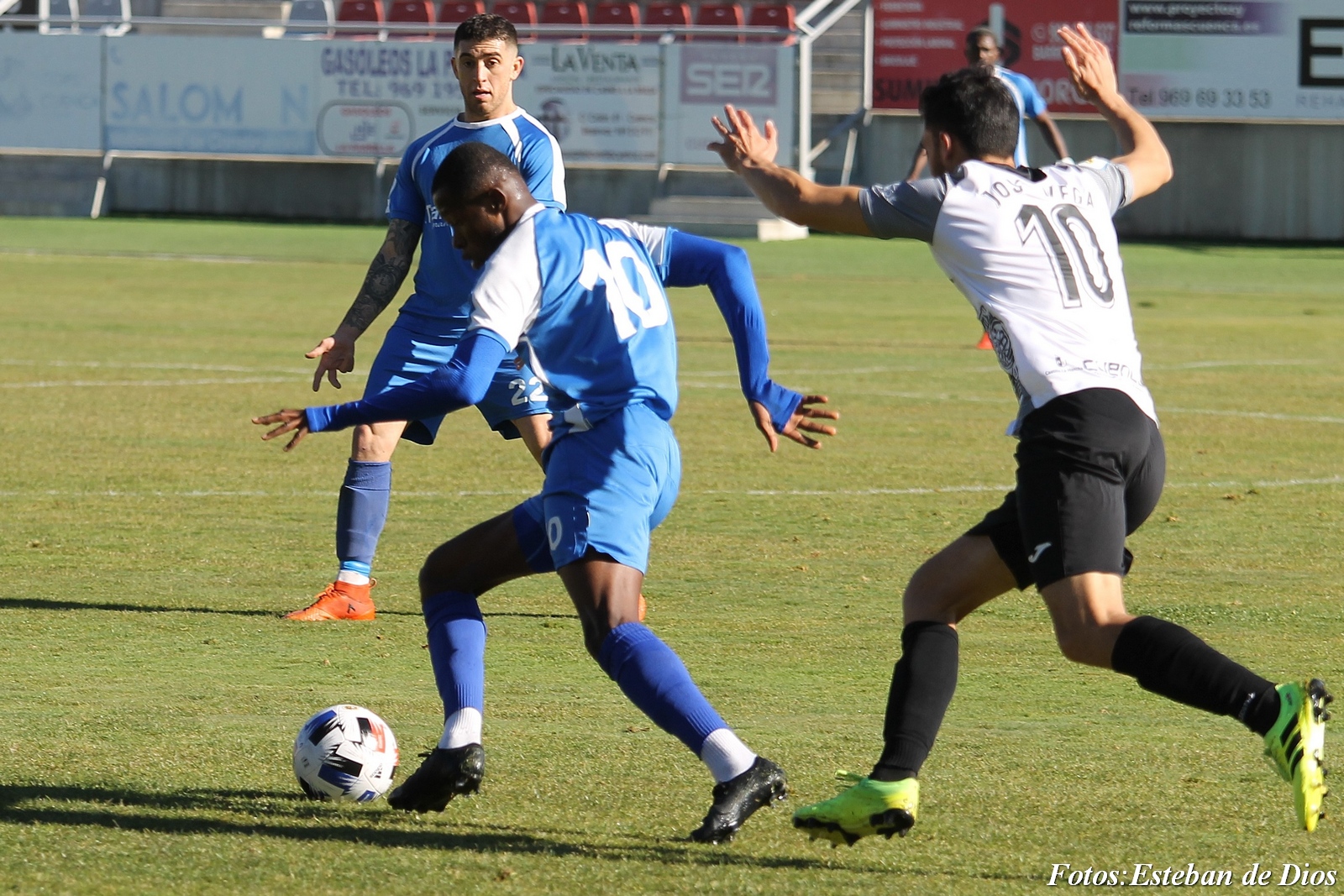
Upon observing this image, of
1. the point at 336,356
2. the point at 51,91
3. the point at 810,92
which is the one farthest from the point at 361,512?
the point at 51,91

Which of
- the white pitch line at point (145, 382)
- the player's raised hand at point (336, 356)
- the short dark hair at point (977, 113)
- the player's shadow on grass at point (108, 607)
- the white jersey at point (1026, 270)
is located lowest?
the white pitch line at point (145, 382)

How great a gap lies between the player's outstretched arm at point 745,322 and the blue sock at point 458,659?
898mm

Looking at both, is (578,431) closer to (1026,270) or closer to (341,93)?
(1026,270)

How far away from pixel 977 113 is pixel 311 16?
94.2ft

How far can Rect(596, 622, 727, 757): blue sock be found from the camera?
4.42 meters

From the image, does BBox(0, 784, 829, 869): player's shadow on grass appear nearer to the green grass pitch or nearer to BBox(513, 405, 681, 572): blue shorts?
the green grass pitch

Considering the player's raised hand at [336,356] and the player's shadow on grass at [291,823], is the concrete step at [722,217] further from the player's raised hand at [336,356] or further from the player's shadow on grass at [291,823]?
the player's shadow on grass at [291,823]

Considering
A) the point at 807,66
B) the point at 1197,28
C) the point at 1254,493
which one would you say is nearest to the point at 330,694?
the point at 1254,493

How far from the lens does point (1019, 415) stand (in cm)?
450

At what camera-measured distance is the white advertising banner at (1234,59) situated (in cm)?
2862

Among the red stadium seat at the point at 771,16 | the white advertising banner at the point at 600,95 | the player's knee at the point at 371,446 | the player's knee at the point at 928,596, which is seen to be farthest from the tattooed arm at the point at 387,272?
the red stadium seat at the point at 771,16

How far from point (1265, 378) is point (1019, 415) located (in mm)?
10669

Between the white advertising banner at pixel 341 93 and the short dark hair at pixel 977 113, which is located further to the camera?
the white advertising banner at pixel 341 93

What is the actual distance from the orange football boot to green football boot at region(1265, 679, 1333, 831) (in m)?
3.89
